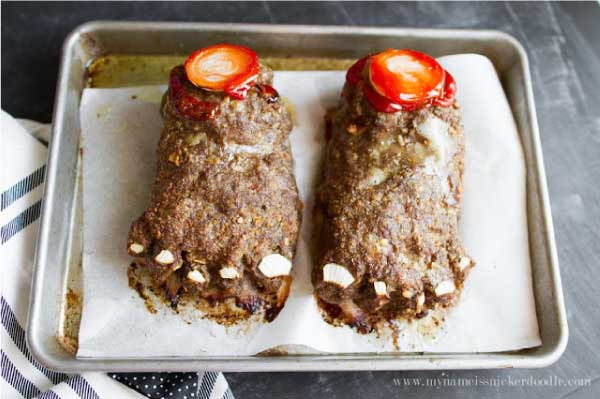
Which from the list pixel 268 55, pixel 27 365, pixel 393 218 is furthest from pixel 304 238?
pixel 27 365

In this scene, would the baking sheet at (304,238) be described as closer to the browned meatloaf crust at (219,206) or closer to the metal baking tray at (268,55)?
the metal baking tray at (268,55)

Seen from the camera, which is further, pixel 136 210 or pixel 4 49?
pixel 4 49

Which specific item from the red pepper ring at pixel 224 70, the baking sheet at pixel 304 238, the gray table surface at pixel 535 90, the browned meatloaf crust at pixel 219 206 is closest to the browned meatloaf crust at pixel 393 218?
the baking sheet at pixel 304 238

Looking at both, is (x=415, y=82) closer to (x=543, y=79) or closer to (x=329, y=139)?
(x=329, y=139)

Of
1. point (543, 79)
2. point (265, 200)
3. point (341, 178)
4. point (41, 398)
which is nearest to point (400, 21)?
point (543, 79)

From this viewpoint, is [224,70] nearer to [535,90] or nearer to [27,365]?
[27,365]

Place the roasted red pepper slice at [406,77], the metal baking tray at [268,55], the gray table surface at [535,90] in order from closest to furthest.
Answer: the metal baking tray at [268,55] < the roasted red pepper slice at [406,77] < the gray table surface at [535,90]

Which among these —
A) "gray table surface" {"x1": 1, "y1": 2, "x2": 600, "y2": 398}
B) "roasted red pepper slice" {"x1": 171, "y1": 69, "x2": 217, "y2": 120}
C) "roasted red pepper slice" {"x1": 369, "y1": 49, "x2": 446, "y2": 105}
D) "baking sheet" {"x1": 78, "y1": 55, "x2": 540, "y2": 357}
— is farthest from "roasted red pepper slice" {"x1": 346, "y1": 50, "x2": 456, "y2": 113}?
"gray table surface" {"x1": 1, "y1": 2, "x2": 600, "y2": 398}

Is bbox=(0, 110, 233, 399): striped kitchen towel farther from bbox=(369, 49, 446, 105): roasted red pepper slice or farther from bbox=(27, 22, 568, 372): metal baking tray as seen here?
bbox=(369, 49, 446, 105): roasted red pepper slice
